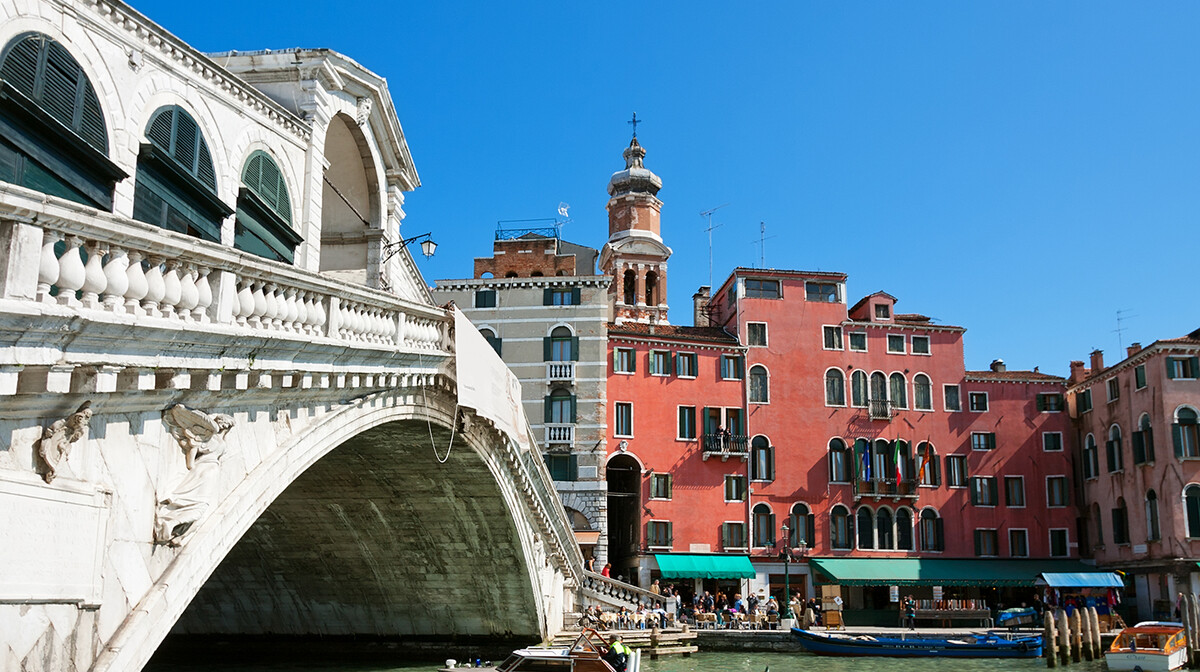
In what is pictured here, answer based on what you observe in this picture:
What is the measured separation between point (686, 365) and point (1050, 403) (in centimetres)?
1249

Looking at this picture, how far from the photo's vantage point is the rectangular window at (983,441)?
3412 cm

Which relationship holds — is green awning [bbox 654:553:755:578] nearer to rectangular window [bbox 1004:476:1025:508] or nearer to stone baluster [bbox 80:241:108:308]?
rectangular window [bbox 1004:476:1025:508]

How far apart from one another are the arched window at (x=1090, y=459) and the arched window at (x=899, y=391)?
→ 632 centimetres

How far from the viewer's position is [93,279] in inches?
233

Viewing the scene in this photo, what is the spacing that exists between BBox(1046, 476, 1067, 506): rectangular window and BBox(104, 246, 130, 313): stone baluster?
1314 inches

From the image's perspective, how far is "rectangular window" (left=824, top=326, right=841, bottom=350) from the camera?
111ft

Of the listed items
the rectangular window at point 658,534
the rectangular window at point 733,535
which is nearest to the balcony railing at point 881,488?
the rectangular window at point 733,535

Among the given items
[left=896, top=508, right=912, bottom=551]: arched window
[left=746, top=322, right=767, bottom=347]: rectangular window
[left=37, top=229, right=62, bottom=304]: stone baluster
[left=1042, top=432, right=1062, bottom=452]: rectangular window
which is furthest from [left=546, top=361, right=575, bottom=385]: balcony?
[left=37, top=229, right=62, bottom=304]: stone baluster

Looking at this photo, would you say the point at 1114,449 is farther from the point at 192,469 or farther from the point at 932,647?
the point at 192,469

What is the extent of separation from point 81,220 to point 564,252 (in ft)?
112

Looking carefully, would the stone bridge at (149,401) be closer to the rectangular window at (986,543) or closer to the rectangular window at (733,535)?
the rectangular window at (733,535)

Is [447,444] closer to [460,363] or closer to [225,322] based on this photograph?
[460,363]

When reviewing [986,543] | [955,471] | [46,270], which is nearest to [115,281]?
[46,270]

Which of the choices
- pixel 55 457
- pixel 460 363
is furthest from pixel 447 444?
pixel 55 457
